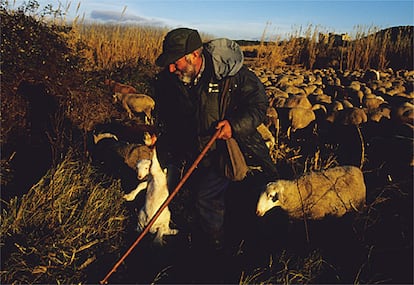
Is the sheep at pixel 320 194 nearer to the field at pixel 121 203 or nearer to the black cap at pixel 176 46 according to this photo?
the field at pixel 121 203

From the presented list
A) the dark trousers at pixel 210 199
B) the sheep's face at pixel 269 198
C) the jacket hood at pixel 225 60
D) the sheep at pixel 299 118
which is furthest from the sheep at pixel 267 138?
the jacket hood at pixel 225 60

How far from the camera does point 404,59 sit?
612 inches

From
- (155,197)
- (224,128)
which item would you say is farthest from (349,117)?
(155,197)

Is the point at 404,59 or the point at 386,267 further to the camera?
the point at 404,59

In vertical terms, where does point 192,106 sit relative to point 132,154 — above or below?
above

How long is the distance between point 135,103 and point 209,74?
4.41m

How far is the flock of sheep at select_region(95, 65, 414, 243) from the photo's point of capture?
3.75 m

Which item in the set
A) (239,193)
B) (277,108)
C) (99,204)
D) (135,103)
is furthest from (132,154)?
(277,108)

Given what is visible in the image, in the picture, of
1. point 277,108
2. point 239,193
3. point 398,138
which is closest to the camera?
→ point 239,193

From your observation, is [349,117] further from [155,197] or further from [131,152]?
[155,197]

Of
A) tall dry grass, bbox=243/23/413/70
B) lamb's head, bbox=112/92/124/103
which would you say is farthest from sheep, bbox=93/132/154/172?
tall dry grass, bbox=243/23/413/70

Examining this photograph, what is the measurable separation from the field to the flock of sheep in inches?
4.3

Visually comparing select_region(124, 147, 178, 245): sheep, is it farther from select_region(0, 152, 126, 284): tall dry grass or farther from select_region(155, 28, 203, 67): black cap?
select_region(155, 28, 203, 67): black cap

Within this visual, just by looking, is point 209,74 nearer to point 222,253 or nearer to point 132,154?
point 222,253
